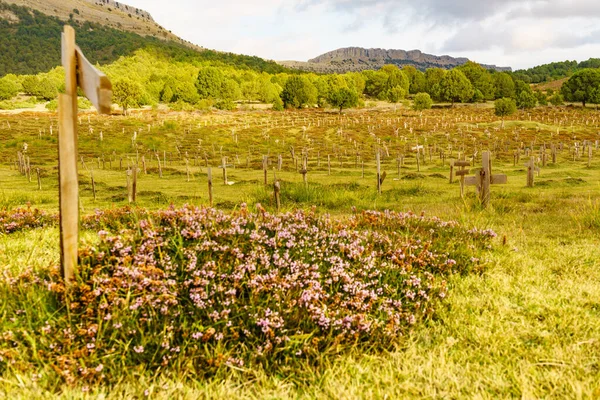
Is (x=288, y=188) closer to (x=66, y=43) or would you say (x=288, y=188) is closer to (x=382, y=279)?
(x=382, y=279)

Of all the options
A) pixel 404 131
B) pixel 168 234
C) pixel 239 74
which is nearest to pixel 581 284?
pixel 168 234

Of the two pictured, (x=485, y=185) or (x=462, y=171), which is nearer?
(x=485, y=185)

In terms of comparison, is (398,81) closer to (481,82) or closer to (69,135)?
(481,82)

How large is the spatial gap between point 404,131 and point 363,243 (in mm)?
83337

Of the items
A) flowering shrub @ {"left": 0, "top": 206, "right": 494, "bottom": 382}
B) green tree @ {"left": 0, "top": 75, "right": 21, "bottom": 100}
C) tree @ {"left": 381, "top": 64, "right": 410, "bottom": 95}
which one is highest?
tree @ {"left": 381, "top": 64, "right": 410, "bottom": 95}

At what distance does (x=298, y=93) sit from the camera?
141000 millimetres

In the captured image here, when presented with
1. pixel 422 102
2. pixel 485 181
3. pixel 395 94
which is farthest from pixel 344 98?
pixel 485 181

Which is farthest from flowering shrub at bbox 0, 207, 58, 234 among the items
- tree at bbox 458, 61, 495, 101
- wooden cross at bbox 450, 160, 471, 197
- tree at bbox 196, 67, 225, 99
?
tree at bbox 458, 61, 495, 101

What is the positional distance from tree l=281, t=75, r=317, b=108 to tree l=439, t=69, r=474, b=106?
47757 millimetres

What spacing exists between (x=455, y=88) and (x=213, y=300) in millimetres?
156577

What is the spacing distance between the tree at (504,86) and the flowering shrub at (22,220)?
17662cm

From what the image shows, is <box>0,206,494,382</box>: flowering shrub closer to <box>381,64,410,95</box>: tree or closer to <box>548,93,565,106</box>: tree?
<box>548,93,565,106</box>: tree

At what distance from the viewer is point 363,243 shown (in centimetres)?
631

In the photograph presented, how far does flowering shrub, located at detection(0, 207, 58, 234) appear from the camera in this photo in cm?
827
